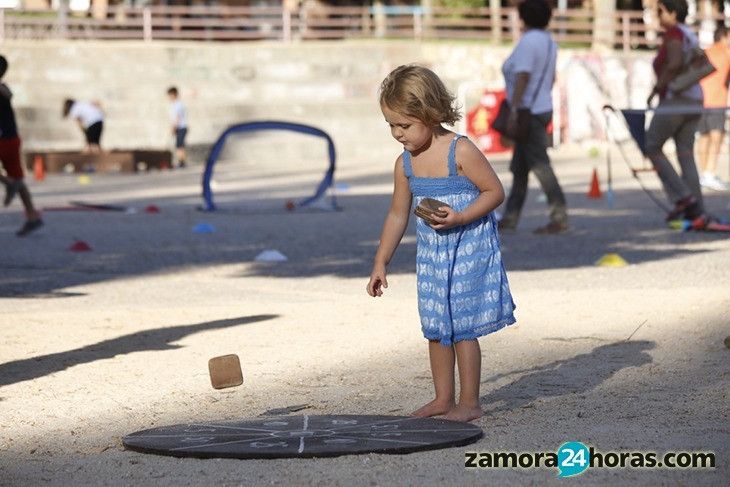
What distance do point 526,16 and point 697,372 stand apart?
728 centimetres

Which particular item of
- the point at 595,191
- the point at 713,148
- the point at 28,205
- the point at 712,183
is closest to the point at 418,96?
the point at 28,205

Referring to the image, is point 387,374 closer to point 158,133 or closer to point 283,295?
point 283,295

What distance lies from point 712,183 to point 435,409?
12344mm

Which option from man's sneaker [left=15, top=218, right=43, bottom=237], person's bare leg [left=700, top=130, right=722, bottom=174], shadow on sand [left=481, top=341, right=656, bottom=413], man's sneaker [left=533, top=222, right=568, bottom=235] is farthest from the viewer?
person's bare leg [left=700, top=130, right=722, bottom=174]

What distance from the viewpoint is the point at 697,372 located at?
22.8ft

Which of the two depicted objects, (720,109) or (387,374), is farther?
(720,109)

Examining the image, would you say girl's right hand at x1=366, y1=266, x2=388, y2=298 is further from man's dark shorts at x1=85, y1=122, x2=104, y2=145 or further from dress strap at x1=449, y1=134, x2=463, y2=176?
man's dark shorts at x1=85, y1=122, x2=104, y2=145

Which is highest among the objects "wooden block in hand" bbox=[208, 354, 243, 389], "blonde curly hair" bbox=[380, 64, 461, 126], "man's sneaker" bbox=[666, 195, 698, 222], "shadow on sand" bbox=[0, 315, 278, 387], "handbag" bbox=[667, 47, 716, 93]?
"blonde curly hair" bbox=[380, 64, 461, 126]

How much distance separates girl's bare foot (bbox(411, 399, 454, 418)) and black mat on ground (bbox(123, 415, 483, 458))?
0.11 m

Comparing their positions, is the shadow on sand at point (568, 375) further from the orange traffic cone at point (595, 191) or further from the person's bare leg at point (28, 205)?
the orange traffic cone at point (595, 191)

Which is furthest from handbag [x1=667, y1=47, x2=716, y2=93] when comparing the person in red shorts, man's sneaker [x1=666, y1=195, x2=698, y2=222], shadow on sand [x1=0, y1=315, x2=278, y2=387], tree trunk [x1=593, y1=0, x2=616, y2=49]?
tree trunk [x1=593, y1=0, x2=616, y2=49]

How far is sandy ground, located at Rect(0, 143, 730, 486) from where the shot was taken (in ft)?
17.2

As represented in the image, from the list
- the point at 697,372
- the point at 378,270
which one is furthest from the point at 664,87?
the point at 378,270

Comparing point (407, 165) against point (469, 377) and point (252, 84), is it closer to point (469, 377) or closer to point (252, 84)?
point (469, 377)
